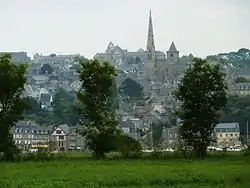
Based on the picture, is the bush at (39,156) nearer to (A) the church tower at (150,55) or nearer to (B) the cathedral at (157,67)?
(B) the cathedral at (157,67)

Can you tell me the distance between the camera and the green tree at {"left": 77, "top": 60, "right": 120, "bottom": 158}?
94.0 ft

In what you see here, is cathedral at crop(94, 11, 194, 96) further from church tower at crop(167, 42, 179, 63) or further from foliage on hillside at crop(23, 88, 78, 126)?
foliage on hillside at crop(23, 88, 78, 126)

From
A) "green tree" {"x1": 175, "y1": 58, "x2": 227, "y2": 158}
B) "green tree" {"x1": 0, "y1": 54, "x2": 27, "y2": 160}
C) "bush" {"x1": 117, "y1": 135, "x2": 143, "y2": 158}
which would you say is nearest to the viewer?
"green tree" {"x1": 0, "y1": 54, "x2": 27, "y2": 160}

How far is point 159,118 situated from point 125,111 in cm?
1291

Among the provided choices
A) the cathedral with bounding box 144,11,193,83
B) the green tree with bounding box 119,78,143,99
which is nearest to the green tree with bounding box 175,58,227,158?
the green tree with bounding box 119,78,143,99

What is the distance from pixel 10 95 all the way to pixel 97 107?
3851 millimetres

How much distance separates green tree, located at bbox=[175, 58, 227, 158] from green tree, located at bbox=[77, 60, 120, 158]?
10.4ft

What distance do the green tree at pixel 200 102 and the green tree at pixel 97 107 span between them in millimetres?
3166

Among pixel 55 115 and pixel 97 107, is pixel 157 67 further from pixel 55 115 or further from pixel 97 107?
pixel 97 107

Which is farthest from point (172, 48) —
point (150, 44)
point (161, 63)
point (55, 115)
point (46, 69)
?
point (55, 115)

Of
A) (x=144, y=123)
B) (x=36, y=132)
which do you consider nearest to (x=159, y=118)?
(x=144, y=123)

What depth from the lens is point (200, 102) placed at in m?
29.7

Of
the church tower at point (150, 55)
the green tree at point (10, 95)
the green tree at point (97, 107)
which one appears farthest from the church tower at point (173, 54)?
the green tree at point (10, 95)

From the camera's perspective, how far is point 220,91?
99.3ft
